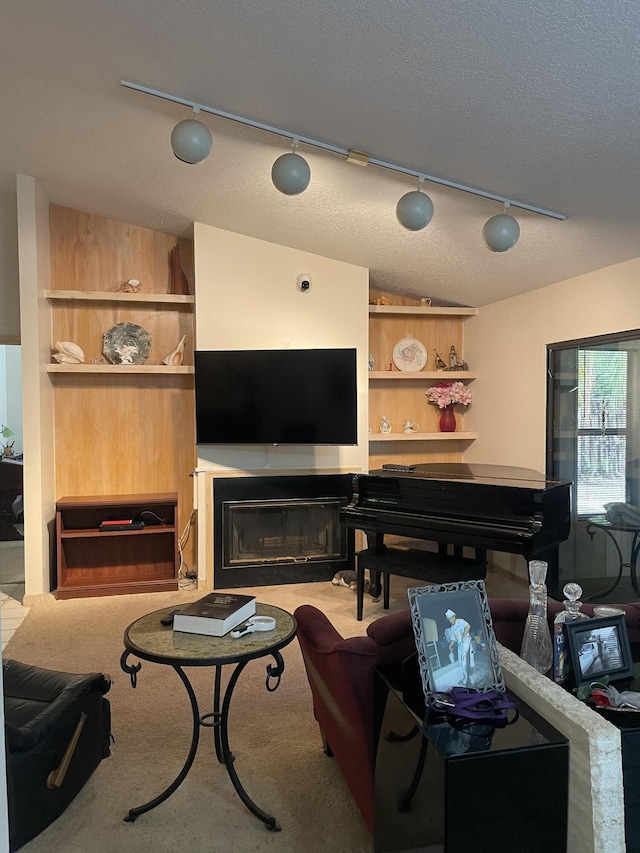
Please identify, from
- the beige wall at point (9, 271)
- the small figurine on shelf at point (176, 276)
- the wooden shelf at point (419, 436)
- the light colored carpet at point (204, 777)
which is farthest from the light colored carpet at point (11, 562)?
the wooden shelf at point (419, 436)

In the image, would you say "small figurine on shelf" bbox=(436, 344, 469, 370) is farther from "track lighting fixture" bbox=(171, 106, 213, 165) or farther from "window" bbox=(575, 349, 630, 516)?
"track lighting fixture" bbox=(171, 106, 213, 165)

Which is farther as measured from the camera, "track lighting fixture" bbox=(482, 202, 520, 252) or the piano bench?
the piano bench

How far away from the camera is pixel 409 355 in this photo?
5492 millimetres

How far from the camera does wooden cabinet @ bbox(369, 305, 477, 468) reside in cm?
545

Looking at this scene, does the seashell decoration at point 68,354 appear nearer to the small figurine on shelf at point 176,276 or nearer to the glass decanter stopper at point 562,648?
the small figurine on shelf at point 176,276

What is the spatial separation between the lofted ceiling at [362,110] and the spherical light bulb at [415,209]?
0.64 feet

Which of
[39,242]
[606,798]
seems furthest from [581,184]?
[39,242]

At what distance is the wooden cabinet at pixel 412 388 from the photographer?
A: 5453 millimetres

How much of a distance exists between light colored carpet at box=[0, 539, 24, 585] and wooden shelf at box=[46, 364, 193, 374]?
1.86 m

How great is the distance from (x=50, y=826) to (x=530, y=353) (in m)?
3.97

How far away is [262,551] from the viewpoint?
490cm

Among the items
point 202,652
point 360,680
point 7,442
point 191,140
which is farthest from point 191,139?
point 7,442

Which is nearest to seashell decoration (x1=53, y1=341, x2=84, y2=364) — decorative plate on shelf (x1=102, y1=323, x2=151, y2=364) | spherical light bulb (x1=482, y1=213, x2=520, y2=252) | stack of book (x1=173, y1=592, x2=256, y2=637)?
decorative plate on shelf (x1=102, y1=323, x2=151, y2=364)

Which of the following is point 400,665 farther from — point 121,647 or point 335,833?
point 121,647
